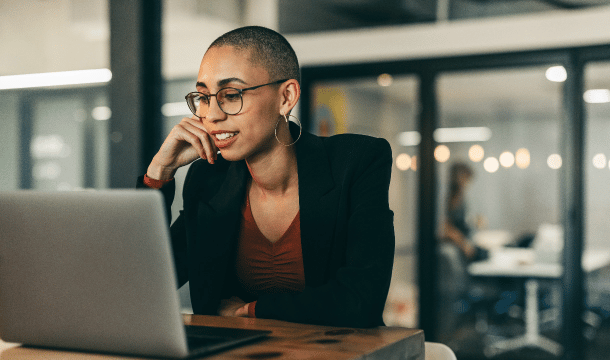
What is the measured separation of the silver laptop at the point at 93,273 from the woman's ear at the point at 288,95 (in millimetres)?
800

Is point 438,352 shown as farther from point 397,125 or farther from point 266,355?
point 397,125

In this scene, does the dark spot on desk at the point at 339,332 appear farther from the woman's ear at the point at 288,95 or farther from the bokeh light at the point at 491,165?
the bokeh light at the point at 491,165

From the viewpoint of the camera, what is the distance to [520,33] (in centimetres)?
472

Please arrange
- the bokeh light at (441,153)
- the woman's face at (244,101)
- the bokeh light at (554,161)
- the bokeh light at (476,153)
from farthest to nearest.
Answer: the bokeh light at (476,153) < the bokeh light at (441,153) < the bokeh light at (554,161) < the woman's face at (244,101)

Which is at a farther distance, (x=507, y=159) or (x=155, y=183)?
(x=507, y=159)

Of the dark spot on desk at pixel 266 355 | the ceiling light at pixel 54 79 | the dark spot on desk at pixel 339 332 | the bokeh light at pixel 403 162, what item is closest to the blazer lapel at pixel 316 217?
the dark spot on desk at pixel 339 332

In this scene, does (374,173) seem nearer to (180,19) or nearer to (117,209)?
(117,209)

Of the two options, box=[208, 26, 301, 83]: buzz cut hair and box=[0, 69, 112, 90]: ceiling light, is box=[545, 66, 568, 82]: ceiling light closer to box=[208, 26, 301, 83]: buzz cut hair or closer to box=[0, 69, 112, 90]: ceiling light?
box=[0, 69, 112, 90]: ceiling light

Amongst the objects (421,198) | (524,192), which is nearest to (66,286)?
(421,198)

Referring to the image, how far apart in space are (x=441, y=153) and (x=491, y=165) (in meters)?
0.98

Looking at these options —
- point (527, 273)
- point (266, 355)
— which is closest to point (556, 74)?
point (527, 273)

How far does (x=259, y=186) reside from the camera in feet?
5.81

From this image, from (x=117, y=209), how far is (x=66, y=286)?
0.18m

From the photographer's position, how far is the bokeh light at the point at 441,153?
508 cm
